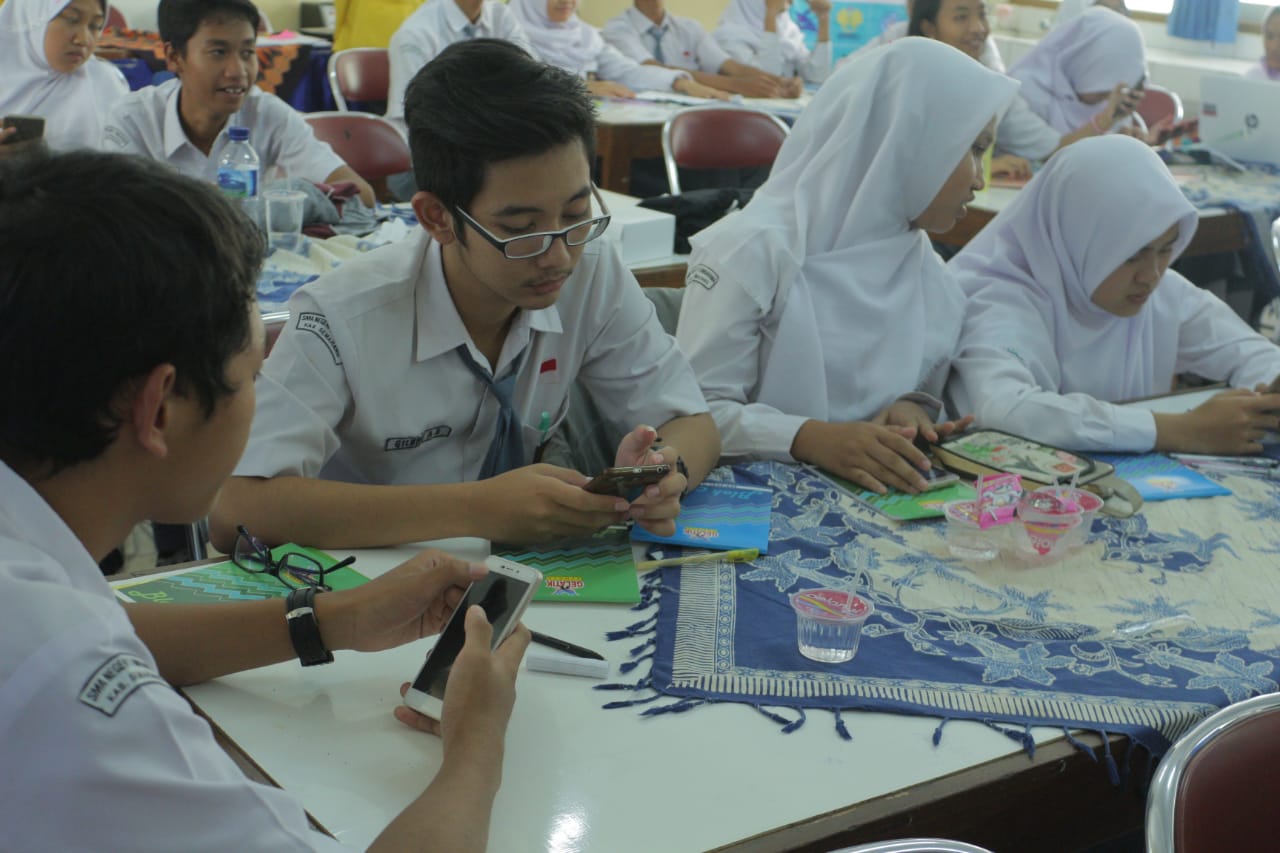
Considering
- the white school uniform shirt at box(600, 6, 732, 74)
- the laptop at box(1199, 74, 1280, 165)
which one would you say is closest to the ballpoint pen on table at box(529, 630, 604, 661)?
the laptop at box(1199, 74, 1280, 165)

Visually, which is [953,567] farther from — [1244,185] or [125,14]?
A: [125,14]

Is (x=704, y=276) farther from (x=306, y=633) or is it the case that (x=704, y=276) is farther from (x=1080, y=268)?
(x=306, y=633)

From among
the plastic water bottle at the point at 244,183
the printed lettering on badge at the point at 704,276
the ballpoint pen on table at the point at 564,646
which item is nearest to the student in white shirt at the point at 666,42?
the plastic water bottle at the point at 244,183

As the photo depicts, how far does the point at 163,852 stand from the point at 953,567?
100 cm

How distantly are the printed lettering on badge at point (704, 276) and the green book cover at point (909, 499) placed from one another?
0.44 meters

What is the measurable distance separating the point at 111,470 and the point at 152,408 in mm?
59

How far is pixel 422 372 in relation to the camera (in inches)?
60.9

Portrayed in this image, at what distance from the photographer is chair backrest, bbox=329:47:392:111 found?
15.3 feet

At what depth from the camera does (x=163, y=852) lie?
684 millimetres

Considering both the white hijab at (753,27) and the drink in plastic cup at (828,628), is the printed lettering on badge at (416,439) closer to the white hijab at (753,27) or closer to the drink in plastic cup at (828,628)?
the drink in plastic cup at (828,628)

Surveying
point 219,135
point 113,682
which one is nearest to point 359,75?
point 219,135

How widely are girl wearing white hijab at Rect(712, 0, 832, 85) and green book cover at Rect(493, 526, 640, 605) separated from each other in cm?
565

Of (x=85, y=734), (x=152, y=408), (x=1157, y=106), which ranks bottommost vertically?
(x=1157, y=106)

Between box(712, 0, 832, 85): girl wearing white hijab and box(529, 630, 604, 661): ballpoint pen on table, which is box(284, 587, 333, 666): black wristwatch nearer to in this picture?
box(529, 630, 604, 661): ballpoint pen on table
